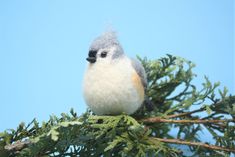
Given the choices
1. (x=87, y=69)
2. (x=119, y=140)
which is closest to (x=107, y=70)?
(x=87, y=69)

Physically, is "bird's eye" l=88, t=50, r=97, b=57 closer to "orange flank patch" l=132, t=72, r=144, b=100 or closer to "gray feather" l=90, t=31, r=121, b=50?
"gray feather" l=90, t=31, r=121, b=50

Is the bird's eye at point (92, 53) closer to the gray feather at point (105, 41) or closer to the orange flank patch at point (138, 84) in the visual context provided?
the gray feather at point (105, 41)

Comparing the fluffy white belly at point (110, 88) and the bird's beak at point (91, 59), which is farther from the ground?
the bird's beak at point (91, 59)

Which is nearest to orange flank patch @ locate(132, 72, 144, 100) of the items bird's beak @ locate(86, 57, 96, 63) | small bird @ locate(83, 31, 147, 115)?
small bird @ locate(83, 31, 147, 115)

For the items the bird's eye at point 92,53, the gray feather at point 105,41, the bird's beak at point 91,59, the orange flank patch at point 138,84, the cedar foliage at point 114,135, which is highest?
the gray feather at point 105,41

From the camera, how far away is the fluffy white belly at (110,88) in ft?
3.09

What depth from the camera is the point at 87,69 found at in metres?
0.98

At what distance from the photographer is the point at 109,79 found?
94 cm

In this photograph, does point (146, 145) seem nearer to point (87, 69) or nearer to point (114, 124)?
point (114, 124)

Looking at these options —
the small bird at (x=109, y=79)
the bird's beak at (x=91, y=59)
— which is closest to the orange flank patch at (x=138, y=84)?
the small bird at (x=109, y=79)

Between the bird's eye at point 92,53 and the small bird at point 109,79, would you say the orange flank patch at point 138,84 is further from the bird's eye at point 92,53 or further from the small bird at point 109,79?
the bird's eye at point 92,53

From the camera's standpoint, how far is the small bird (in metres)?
0.94

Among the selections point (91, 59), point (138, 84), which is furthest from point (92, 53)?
point (138, 84)

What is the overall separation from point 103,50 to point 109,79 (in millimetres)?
75
